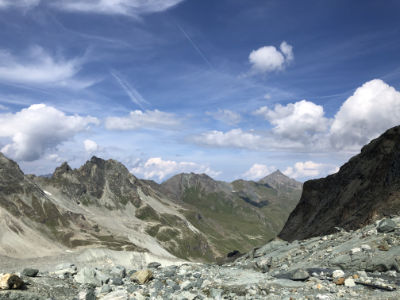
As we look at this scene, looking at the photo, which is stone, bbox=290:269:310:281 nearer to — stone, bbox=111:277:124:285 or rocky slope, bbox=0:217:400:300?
rocky slope, bbox=0:217:400:300

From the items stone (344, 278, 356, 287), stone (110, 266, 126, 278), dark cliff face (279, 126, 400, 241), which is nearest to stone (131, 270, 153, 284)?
stone (110, 266, 126, 278)

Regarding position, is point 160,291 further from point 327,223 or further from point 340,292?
point 327,223

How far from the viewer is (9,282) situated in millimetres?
13977

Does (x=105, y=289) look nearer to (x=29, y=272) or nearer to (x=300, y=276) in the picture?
(x=29, y=272)

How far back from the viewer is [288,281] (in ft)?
53.5

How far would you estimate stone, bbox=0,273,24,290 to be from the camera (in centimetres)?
1378

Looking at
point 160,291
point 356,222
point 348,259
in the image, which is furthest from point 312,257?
point 356,222

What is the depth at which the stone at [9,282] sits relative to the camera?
13.8m

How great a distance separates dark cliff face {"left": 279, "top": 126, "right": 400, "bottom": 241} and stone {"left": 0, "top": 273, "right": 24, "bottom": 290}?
4496cm

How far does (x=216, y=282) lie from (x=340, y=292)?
6.35 m

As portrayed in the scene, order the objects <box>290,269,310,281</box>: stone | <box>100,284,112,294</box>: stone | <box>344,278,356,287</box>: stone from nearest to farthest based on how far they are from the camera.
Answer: <box>344,278,356,287</box>: stone, <box>290,269,310,281</box>: stone, <box>100,284,112,294</box>: stone

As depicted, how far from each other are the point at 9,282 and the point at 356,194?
219 feet

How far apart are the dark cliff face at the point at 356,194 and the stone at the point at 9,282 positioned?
44961 mm

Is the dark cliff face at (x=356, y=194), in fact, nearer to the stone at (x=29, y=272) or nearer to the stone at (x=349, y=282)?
the stone at (x=349, y=282)
